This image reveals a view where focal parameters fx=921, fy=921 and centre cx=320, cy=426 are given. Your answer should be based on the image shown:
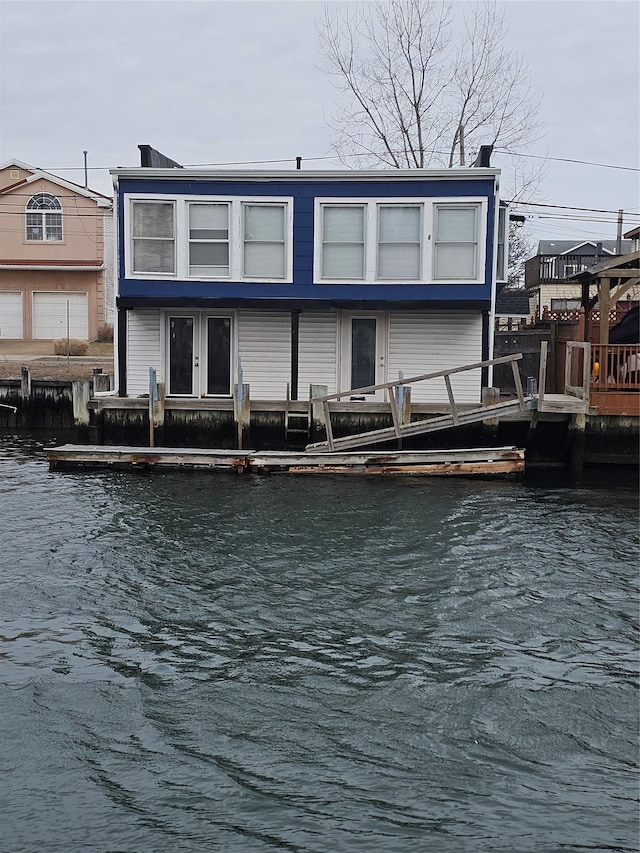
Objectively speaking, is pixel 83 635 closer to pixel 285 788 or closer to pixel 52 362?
pixel 285 788

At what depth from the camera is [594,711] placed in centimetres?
777

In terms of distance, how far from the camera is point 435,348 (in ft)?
72.2

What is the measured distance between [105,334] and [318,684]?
105ft

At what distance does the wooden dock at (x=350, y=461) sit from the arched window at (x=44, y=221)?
77.0 feet

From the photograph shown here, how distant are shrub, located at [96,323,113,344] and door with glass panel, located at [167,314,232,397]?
16.6 m

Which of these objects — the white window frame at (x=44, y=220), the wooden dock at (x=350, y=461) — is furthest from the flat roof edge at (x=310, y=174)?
the white window frame at (x=44, y=220)

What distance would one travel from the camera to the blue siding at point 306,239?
20672 mm

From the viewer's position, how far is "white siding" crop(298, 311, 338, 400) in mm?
22156

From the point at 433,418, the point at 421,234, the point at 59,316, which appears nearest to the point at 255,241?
the point at 421,234

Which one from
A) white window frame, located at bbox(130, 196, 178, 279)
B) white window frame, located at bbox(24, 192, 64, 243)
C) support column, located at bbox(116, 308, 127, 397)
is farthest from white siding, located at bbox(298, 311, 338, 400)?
white window frame, located at bbox(24, 192, 64, 243)

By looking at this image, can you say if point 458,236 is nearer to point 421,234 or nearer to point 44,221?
point 421,234

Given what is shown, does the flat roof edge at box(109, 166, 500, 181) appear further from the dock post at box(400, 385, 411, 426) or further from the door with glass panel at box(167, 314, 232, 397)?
the dock post at box(400, 385, 411, 426)

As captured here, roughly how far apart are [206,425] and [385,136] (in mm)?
20966

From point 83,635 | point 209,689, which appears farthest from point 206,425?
point 209,689
